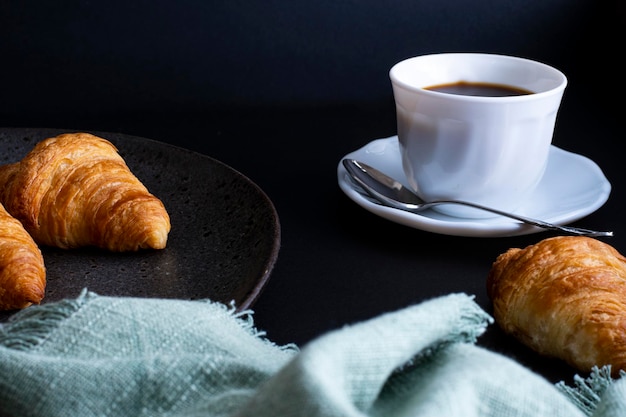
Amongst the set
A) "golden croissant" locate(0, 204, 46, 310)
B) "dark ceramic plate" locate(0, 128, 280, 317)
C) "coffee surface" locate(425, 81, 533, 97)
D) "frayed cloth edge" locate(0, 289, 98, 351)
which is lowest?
"dark ceramic plate" locate(0, 128, 280, 317)

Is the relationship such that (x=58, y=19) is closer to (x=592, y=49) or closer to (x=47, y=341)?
(x=592, y=49)

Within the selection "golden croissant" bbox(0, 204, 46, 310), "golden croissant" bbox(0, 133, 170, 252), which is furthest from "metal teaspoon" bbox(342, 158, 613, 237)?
"golden croissant" bbox(0, 204, 46, 310)

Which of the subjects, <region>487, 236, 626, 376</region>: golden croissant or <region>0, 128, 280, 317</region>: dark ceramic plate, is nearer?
<region>487, 236, 626, 376</region>: golden croissant

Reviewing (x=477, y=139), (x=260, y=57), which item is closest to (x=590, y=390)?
(x=477, y=139)

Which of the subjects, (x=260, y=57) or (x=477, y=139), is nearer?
(x=477, y=139)

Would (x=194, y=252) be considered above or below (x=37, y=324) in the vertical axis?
below

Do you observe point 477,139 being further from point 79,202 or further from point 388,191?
point 79,202

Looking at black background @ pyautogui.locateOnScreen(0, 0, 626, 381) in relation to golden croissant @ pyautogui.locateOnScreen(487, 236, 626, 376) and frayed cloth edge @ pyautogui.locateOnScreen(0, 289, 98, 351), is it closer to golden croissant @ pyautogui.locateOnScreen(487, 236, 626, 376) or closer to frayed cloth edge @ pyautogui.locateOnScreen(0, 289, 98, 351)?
golden croissant @ pyautogui.locateOnScreen(487, 236, 626, 376)
